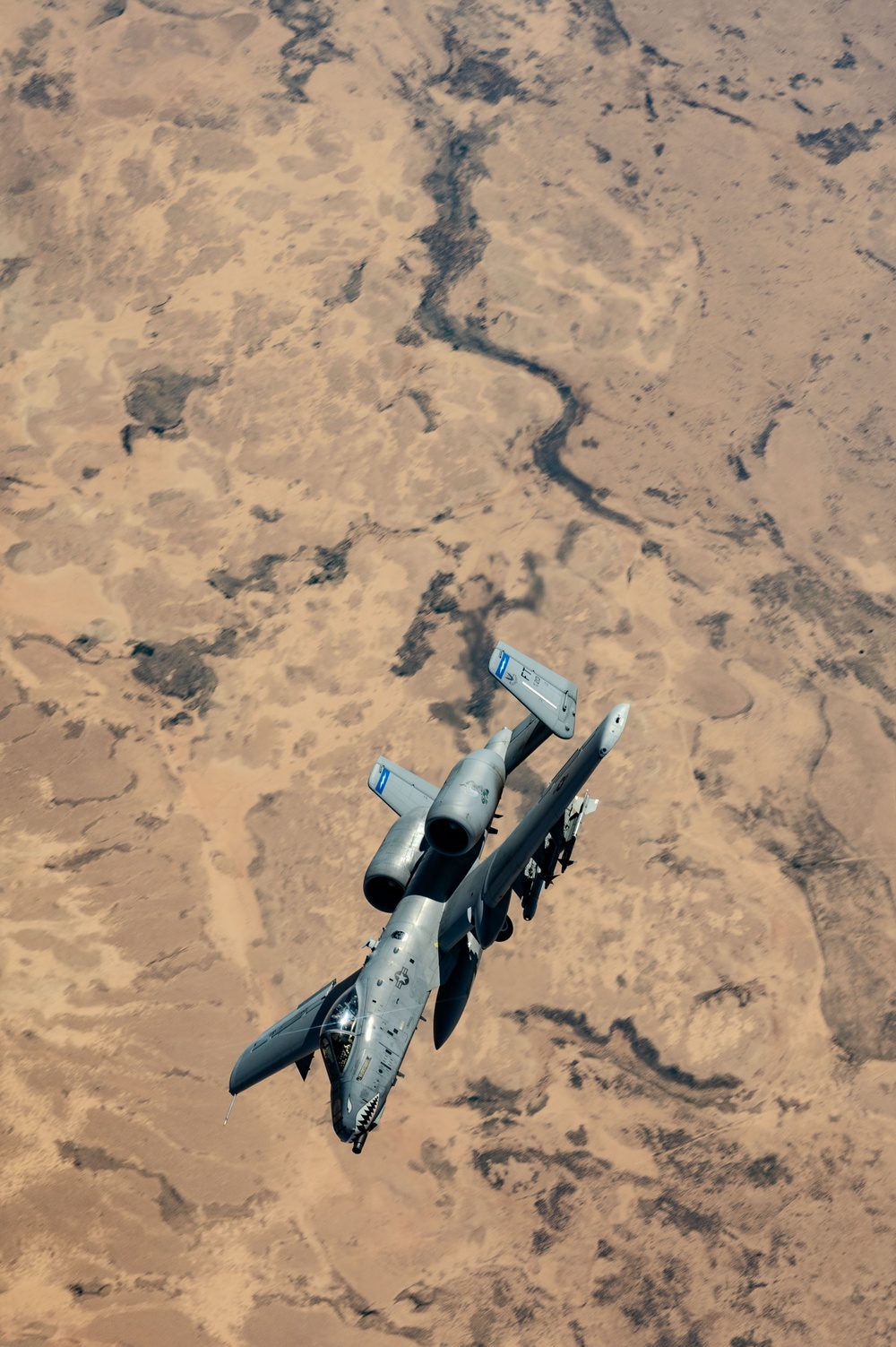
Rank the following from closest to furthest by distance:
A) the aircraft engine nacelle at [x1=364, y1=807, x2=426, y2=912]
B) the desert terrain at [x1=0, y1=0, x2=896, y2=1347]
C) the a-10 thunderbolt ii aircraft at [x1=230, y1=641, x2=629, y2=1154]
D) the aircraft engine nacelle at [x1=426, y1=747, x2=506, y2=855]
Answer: the a-10 thunderbolt ii aircraft at [x1=230, y1=641, x2=629, y2=1154], the aircraft engine nacelle at [x1=426, y1=747, x2=506, y2=855], the aircraft engine nacelle at [x1=364, y1=807, x2=426, y2=912], the desert terrain at [x1=0, y1=0, x2=896, y2=1347]

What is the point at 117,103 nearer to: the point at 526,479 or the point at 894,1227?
the point at 526,479

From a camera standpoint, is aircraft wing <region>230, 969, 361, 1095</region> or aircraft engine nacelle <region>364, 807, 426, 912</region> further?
aircraft engine nacelle <region>364, 807, 426, 912</region>

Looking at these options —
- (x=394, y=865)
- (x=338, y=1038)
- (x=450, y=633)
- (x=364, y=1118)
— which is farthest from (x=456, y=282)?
(x=364, y=1118)

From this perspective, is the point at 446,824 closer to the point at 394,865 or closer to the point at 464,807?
the point at 464,807

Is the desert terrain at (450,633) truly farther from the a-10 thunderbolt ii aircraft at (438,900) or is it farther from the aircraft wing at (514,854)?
the aircraft wing at (514,854)

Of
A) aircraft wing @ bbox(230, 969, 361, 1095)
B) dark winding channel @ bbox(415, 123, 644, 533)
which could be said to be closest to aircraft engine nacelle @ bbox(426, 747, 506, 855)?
aircraft wing @ bbox(230, 969, 361, 1095)

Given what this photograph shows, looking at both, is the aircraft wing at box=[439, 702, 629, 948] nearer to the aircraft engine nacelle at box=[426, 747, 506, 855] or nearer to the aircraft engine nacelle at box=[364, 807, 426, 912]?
the aircraft engine nacelle at box=[426, 747, 506, 855]
